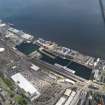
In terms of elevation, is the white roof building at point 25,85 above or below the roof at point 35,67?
above

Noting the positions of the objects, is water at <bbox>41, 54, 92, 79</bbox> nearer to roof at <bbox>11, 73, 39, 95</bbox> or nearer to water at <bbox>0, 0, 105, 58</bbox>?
water at <bbox>0, 0, 105, 58</bbox>

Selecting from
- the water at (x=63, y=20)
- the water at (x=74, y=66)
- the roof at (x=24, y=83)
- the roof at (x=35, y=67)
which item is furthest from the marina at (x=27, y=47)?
the roof at (x=24, y=83)

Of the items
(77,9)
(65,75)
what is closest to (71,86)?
(65,75)

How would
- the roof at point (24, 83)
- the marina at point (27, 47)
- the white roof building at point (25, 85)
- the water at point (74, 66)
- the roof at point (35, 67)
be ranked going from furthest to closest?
A: 1. the marina at point (27, 47)
2. the roof at point (35, 67)
3. the water at point (74, 66)
4. the roof at point (24, 83)
5. the white roof building at point (25, 85)

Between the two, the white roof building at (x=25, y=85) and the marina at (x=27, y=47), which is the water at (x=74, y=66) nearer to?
the marina at (x=27, y=47)

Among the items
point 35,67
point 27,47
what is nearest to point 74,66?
point 35,67

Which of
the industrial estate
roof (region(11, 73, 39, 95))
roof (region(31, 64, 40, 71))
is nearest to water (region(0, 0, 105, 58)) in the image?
the industrial estate
